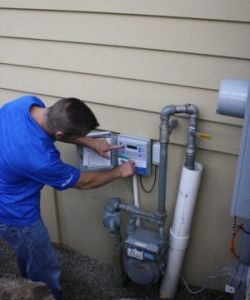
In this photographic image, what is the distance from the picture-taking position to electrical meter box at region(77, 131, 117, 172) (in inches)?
102

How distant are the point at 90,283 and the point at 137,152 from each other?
1.22 metres

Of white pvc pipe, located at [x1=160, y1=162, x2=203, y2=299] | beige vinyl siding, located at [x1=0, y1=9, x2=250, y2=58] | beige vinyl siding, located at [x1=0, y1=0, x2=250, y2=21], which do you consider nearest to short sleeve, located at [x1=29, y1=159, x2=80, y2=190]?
white pvc pipe, located at [x1=160, y1=162, x2=203, y2=299]

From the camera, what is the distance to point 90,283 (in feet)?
10.0

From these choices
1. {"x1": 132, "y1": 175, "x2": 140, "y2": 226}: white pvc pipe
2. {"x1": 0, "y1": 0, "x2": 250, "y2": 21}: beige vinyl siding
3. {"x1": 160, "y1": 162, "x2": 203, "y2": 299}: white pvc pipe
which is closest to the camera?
{"x1": 0, "y1": 0, "x2": 250, "y2": 21}: beige vinyl siding

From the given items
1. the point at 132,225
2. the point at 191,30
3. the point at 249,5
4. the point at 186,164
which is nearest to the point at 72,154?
the point at 132,225

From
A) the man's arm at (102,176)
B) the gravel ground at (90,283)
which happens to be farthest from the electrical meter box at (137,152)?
the gravel ground at (90,283)

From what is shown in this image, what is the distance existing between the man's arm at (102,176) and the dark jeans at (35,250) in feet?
1.50

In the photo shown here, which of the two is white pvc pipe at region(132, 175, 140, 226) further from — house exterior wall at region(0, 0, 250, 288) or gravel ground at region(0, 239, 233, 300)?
gravel ground at region(0, 239, 233, 300)

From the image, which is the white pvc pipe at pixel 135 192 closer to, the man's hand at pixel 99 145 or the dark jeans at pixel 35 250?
the man's hand at pixel 99 145

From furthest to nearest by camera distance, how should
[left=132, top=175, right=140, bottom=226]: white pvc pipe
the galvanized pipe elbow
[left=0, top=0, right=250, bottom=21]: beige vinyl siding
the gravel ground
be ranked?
the gravel ground, [left=132, top=175, right=140, bottom=226]: white pvc pipe, the galvanized pipe elbow, [left=0, top=0, right=250, bottom=21]: beige vinyl siding

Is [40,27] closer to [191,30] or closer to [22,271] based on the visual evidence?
[191,30]

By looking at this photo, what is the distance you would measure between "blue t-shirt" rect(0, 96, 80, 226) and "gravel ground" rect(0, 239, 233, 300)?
0.90 metres

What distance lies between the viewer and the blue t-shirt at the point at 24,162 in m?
2.11

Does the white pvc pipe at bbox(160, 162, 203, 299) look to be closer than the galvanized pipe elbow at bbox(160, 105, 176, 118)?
No
